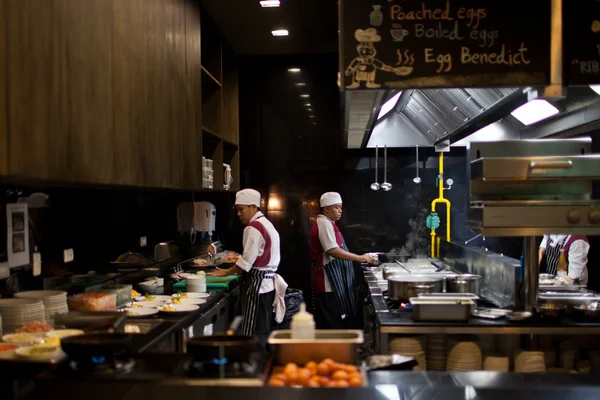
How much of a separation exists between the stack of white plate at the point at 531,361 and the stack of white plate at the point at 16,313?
2531 millimetres

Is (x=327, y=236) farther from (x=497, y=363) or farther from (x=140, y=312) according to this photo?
(x=497, y=363)

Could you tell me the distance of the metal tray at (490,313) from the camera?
3.47 metres

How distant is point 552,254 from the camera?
21.9ft

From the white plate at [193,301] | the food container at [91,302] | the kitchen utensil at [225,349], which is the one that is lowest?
the white plate at [193,301]

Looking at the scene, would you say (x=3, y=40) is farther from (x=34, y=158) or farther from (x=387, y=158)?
(x=387, y=158)

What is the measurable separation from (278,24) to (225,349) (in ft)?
15.5

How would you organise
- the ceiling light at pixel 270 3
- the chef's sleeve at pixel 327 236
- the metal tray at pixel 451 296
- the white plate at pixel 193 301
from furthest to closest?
1. the chef's sleeve at pixel 327 236
2. the ceiling light at pixel 270 3
3. the white plate at pixel 193 301
4. the metal tray at pixel 451 296

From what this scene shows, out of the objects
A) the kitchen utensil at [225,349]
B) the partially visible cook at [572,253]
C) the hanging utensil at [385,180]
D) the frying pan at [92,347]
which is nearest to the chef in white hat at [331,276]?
the hanging utensil at [385,180]

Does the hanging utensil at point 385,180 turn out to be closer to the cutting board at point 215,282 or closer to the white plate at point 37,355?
the cutting board at point 215,282

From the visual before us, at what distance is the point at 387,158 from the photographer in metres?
7.37

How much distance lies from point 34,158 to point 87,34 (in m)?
0.86

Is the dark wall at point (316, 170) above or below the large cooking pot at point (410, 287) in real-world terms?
above

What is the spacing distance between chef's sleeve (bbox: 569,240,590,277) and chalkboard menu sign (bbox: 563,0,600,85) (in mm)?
3779

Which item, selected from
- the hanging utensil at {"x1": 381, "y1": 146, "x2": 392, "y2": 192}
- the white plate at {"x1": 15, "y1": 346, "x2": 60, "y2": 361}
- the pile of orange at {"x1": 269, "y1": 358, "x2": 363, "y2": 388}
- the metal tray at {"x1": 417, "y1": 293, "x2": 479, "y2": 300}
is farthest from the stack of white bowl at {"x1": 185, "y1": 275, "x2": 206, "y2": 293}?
the hanging utensil at {"x1": 381, "y1": 146, "x2": 392, "y2": 192}
